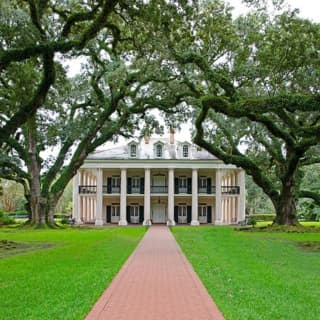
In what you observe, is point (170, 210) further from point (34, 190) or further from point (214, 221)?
point (34, 190)

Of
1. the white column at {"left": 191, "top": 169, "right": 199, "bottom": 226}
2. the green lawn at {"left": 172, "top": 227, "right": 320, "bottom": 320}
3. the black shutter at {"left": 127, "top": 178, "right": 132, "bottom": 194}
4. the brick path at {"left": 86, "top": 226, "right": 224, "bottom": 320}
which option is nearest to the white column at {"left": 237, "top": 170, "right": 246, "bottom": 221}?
the white column at {"left": 191, "top": 169, "right": 199, "bottom": 226}

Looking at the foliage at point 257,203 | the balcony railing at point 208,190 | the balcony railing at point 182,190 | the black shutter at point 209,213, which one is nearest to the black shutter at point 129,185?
the balcony railing at point 182,190

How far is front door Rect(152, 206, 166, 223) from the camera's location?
163ft

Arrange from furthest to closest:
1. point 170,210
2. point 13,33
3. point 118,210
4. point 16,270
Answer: point 118,210 < point 170,210 < point 13,33 < point 16,270

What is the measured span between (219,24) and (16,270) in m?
11.4

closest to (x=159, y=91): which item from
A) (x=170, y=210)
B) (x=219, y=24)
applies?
(x=219, y=24)

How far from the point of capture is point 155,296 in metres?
8.25

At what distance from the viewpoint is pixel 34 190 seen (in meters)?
35.1

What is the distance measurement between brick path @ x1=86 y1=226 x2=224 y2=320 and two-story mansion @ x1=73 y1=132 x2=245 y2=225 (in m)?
34.1

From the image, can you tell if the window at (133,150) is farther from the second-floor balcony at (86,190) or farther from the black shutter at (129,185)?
the second-floor balcony at (86,190)

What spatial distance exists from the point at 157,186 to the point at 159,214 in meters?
2.94

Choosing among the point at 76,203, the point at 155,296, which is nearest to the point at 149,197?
the point at 76,203

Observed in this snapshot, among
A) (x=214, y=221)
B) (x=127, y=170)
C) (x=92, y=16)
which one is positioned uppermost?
(x=92, y=16)

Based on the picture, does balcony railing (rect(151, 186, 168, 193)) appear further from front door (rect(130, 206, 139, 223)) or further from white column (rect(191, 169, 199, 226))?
white column (rect(191, 169, 199, 226))
